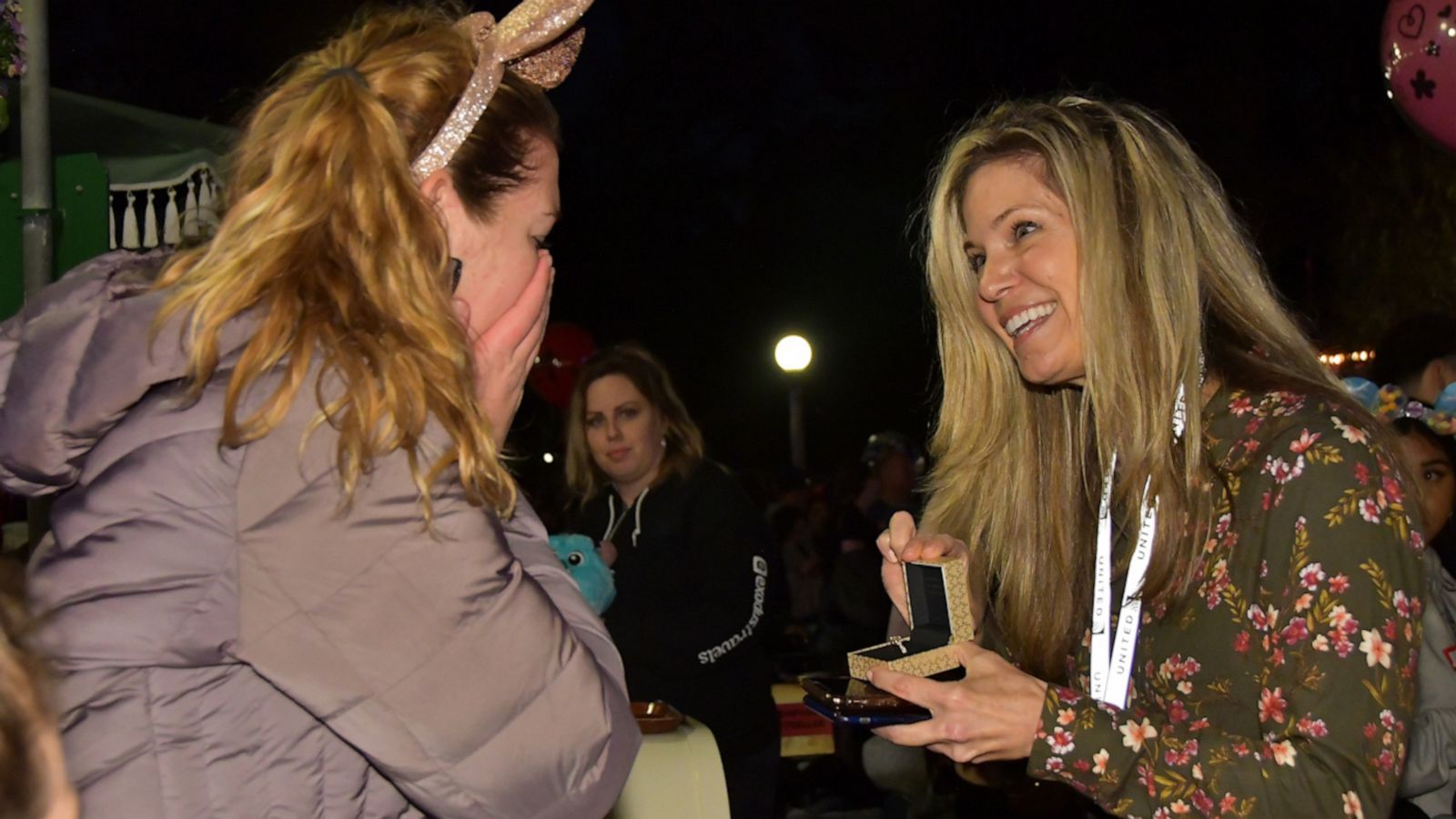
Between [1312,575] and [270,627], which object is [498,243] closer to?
[270,627]

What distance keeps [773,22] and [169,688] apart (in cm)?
2284

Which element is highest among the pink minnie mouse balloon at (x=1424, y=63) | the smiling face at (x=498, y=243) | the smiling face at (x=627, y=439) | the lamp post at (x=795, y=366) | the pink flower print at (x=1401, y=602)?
the pink minnie mouse balloon at (x=1424, y=63)

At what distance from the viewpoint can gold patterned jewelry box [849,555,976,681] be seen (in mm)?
2217

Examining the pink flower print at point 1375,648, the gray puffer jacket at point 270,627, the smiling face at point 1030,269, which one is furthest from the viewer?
the smiling face at point 1030,269

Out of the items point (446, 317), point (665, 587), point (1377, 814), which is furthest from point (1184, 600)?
point (665, 587)

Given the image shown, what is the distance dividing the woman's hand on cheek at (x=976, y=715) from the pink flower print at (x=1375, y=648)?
455mm

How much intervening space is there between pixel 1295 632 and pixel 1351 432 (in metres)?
0.31

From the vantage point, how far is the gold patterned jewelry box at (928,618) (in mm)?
2217

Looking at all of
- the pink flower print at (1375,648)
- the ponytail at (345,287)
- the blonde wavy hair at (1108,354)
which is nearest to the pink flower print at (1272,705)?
the pink flower print at (1375,648)

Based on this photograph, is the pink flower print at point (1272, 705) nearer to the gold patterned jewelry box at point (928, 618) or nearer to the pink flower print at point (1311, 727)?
the pink flower print at point (1311, 727)

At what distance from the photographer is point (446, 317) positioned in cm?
150

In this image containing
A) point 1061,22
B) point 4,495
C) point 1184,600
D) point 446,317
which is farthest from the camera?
point 1061,22

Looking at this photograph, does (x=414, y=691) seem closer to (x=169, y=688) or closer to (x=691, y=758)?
(x=169, y=688)

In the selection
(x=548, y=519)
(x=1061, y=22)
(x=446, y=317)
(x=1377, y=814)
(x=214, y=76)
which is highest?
(x=1061, y=22)
